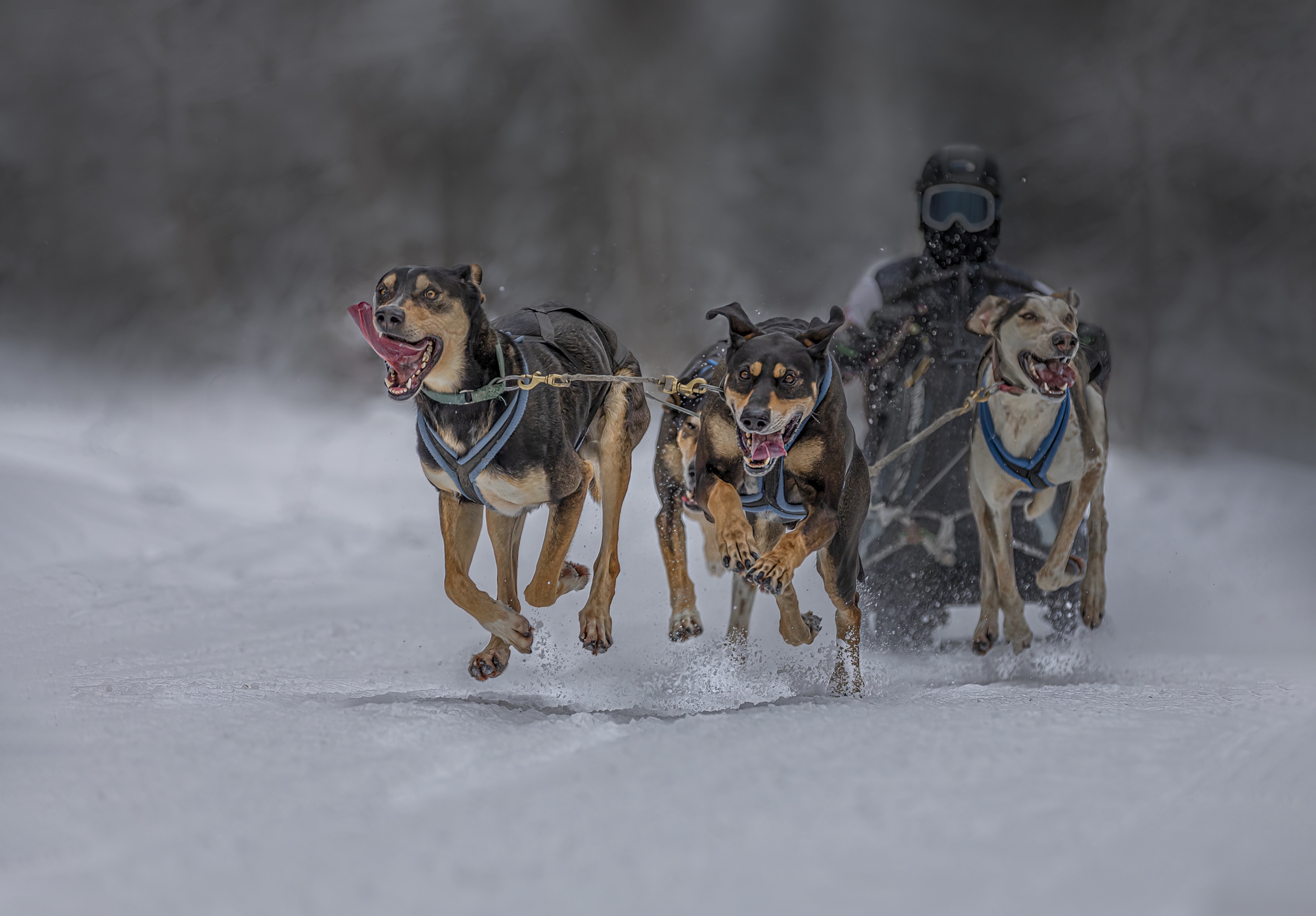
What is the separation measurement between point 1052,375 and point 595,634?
2.16 metres

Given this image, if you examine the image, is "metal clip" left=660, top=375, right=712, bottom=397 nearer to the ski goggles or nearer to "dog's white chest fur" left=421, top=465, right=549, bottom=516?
"dog's white chest fur" left=421, top=465, right=549, bottom=516

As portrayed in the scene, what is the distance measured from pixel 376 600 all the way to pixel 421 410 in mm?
3836

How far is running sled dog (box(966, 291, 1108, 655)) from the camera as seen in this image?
4.81 meters

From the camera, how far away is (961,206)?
6.12 metres

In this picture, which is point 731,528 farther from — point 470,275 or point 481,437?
point 470,275

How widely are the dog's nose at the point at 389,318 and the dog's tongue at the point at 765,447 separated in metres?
1.24

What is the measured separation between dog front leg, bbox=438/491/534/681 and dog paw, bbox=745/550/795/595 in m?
1.02

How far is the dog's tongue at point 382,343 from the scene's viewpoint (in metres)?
3.84

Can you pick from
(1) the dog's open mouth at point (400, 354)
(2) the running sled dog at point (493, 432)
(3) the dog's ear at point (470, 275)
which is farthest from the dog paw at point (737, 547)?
(3) the dog's ear at point (470, 275)

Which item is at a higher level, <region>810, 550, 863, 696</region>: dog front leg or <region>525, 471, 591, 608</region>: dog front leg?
<region>525, 471, 591, 608</region>: dog front leg

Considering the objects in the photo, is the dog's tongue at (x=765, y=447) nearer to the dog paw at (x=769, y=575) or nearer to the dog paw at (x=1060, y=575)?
the dog paw at (x=769, y=575)

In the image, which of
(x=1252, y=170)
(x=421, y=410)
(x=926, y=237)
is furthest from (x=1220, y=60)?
(x=421, y=410)

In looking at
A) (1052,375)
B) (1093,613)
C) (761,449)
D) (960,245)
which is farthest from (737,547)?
(960,245)

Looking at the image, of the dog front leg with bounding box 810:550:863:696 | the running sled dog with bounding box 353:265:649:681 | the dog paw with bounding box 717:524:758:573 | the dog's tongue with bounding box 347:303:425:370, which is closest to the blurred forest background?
the running sled dog with bounding box 353:265:649:681
